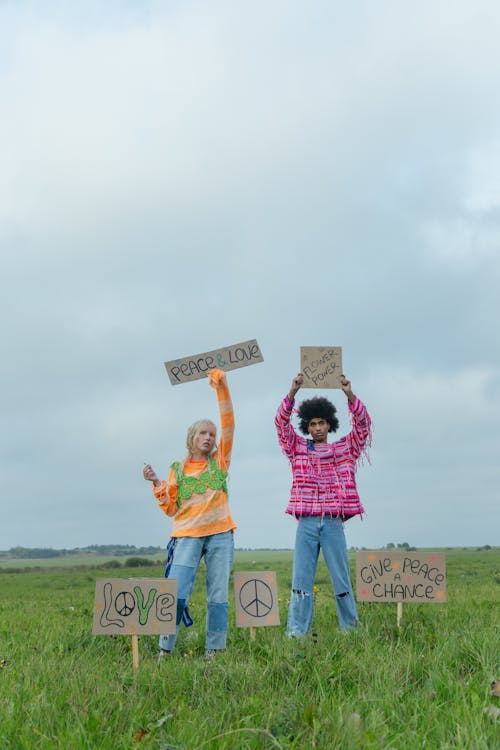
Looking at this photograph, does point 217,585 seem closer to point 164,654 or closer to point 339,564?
point 164,654

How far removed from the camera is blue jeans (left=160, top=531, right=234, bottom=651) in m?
6.59

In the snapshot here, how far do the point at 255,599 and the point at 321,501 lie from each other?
1166mm

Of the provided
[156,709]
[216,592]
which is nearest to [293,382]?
[216,592]

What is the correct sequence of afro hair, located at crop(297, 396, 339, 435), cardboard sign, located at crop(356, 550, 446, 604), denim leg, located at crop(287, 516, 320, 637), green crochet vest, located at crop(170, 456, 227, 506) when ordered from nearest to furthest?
green crochet vest, located at crop(170, 456, 227, 506)
denim leg, located at crop(287, 516, 320, 637)
cardboard sign, located at crop(356, 550, 446, 604)
afro hair, located at crop(297, 396, 339, 435)

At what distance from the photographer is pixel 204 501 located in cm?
675

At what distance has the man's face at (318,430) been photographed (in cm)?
742

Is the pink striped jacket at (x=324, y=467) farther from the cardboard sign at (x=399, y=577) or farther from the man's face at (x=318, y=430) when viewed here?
the cardboard sign at (x=399, y=577)

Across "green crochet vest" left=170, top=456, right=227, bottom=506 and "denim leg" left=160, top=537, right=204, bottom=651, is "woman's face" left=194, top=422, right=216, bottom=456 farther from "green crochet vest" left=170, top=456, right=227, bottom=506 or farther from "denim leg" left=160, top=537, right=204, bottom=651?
"denim leg" left=160, top=537, right=204, bottom=651

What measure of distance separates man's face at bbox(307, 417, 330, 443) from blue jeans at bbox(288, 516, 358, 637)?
816 millimetres

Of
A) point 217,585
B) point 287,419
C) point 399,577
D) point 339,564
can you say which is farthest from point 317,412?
point 217,585

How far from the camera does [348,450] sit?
7.25m

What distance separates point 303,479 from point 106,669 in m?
2.57

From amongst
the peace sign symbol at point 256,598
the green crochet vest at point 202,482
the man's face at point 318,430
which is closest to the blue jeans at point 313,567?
the peace sign symbol at point 256,598

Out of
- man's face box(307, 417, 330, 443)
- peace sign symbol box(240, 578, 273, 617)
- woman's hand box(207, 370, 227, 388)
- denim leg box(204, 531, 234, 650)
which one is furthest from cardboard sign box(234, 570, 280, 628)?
woman's hand box(207, 370, 227, 388)
